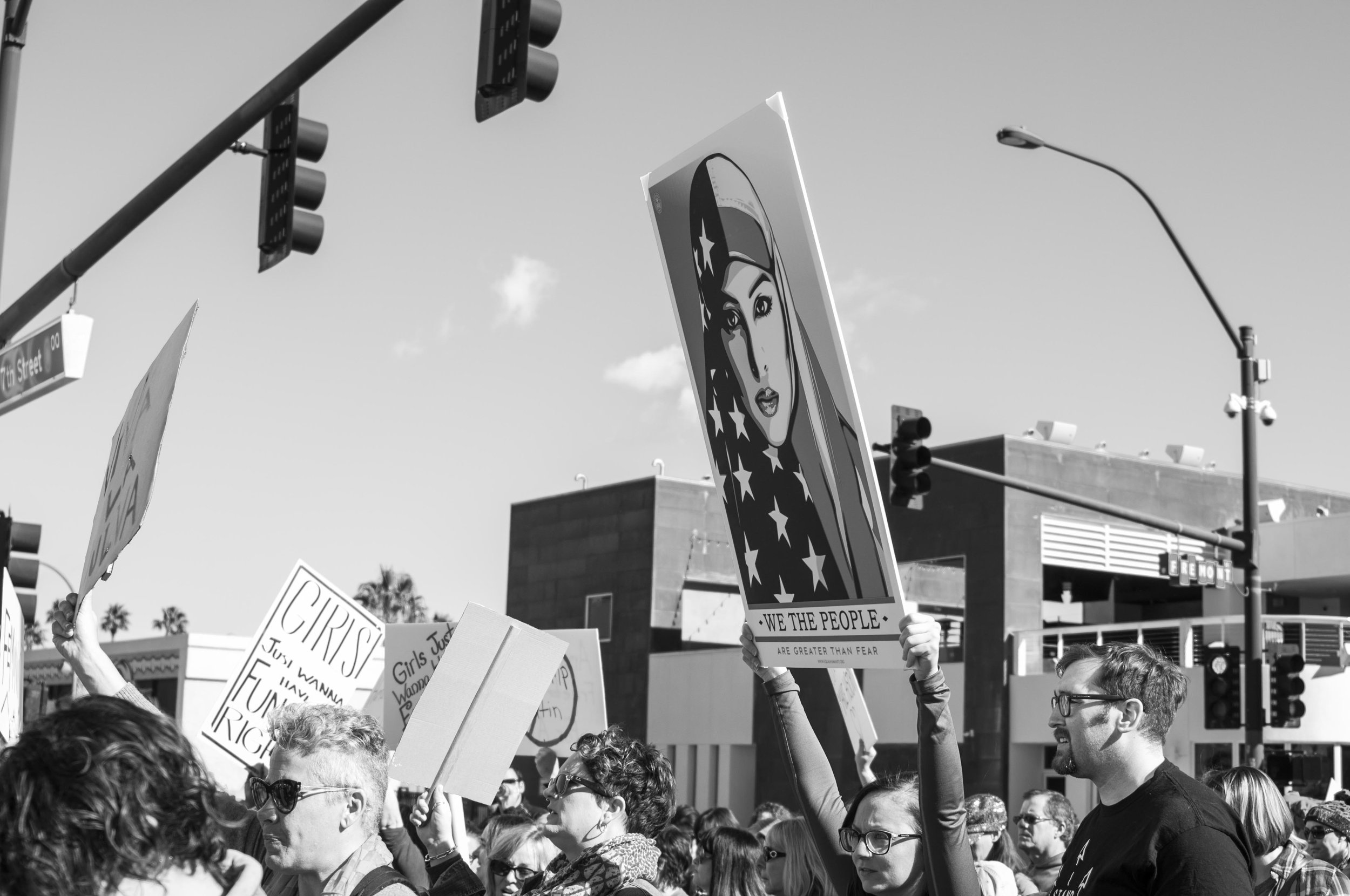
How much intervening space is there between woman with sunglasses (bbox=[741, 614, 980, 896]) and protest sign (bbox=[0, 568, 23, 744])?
125 inches

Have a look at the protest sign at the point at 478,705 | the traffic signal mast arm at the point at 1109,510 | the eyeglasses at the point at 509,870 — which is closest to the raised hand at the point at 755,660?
the protest sign at the point at 478,705

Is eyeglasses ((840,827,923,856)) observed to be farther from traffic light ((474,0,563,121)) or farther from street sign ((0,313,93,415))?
street sign ((0,313,93,415))

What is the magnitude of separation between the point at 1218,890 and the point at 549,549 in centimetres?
3856

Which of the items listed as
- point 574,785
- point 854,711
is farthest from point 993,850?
point 574,785

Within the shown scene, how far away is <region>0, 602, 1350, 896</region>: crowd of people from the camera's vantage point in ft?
7.44

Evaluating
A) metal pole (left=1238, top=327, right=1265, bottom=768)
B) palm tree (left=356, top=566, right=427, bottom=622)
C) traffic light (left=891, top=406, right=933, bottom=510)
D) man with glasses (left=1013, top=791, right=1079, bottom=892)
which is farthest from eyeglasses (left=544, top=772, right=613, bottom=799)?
palm tree (left=356, top=566, right=427, bottom=622)

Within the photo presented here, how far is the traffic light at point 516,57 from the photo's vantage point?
659 cm

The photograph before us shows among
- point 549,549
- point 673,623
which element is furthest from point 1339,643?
point 549,549

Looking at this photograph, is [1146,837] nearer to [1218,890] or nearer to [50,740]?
[1218,890]

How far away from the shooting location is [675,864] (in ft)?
16.8

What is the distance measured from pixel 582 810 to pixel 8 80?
24.3 feet

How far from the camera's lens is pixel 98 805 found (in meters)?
2.24

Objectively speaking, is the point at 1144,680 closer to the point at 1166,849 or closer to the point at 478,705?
the point at 1166,849

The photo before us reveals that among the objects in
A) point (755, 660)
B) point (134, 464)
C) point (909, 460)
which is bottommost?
point (755, 660)
